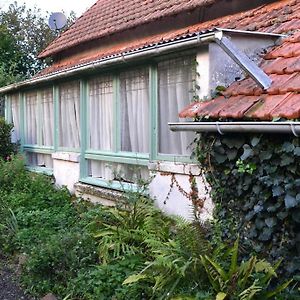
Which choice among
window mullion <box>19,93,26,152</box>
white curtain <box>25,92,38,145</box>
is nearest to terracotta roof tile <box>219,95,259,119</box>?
white curtain <box>25,92,38,145</box>

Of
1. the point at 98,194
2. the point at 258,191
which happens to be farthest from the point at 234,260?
the point at 98,194

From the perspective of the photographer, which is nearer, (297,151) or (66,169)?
(297,151)

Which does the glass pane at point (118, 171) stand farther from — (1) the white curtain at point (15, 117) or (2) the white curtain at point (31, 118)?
(1) the white curtain at point (15, 117)

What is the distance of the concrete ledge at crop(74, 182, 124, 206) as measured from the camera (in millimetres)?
7803

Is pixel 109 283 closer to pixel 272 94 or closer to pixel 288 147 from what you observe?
pixel 288 147

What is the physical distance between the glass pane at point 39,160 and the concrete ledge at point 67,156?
85 cm

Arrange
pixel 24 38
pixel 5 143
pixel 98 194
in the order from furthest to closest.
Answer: pixel 24 38, pixel 5 143, pixel 98 194

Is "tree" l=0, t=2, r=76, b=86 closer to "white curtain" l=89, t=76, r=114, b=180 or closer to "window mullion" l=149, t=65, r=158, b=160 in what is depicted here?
"white curtain" l=89, t=76, r=114, b=180

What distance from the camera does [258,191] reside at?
4746 millimetres

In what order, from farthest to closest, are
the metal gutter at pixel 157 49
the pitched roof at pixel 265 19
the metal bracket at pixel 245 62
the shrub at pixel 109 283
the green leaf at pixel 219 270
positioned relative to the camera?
the pitched roof at pixel 265 19 < the metal gutter at pixel 157 49 < the shrub at pixel 109 283 < the metal bracket at pixel 245 62 < the green leaf at pixel 219 270

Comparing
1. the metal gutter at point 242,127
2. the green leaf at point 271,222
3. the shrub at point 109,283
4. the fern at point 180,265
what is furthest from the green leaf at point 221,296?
the metal gutter at point 242,127

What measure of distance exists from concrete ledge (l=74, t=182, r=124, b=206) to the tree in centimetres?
1425

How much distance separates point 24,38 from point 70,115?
1450 centimetres

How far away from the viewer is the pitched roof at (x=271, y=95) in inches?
179
